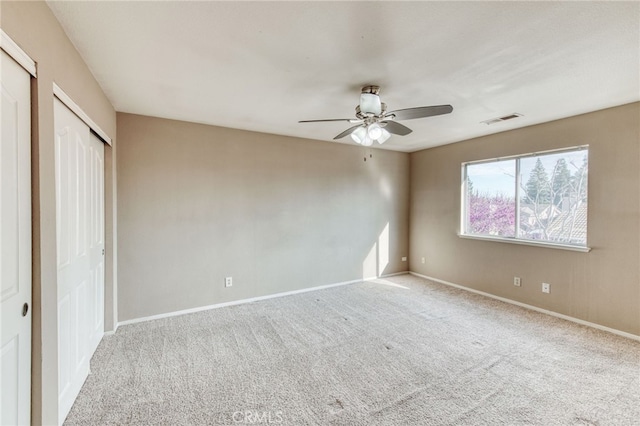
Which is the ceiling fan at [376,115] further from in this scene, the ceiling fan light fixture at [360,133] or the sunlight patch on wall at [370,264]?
the sunlight patch on wall at [370,264]

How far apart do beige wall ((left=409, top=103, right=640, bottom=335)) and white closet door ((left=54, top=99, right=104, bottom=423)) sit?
4.91 metres

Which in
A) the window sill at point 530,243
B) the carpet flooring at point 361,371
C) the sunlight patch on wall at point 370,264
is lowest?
the carpet flooring at point 361,371

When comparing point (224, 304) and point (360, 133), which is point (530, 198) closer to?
point (360, 133)

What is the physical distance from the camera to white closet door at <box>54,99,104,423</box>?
69.6 inches

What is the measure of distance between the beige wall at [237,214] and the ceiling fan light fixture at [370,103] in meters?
2.09

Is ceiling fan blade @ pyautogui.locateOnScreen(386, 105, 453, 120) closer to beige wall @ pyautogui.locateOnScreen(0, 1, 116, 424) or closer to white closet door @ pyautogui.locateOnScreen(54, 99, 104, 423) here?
beige wall @ pyautogui.locateOnScreen(0, 1, 116, 424)

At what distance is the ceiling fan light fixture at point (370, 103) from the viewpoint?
7.53 ft

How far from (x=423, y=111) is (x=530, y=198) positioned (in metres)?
2.71

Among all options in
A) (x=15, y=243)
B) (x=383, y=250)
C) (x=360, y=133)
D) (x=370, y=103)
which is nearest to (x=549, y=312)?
(x=383, y=250)

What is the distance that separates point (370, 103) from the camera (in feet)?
7.57

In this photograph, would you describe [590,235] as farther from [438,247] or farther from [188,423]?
[188,423]

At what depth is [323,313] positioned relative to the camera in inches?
139

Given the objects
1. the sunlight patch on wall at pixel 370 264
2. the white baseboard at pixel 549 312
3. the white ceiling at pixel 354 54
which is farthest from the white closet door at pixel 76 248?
the white baseboard at pixel 549 312

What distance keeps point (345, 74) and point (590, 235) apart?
3.40 metres
